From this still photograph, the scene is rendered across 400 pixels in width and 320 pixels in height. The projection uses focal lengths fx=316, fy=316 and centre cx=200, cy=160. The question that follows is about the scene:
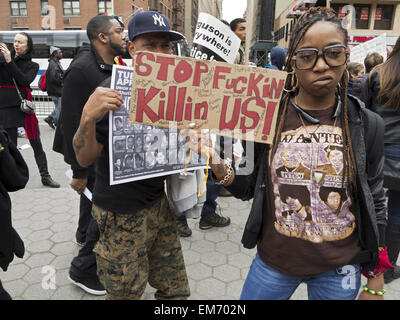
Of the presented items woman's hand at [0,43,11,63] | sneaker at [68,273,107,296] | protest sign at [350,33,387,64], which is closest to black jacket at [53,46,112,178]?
sneaker at [68,273,107,296]

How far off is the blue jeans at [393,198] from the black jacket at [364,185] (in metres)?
1.30

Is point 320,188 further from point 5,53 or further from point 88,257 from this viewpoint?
point 5,53

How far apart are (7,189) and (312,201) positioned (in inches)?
68.8

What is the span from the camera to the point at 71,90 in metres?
2.64

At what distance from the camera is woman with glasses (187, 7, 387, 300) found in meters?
1.48

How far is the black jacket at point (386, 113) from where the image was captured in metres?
2.61

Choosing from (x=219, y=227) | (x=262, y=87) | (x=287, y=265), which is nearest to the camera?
(x=262, y=87)

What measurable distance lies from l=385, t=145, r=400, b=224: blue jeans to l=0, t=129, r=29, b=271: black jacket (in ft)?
9.10

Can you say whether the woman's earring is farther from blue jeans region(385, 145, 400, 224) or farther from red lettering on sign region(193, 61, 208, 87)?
blue jeans region(385, 145, 400, 224)

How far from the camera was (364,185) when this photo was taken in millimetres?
1470

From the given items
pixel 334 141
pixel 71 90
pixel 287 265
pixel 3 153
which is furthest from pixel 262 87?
pixel 71 90

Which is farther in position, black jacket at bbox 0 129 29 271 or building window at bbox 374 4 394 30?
building window at bbox 374 4 394 30

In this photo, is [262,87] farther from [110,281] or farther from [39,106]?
[39,106]
